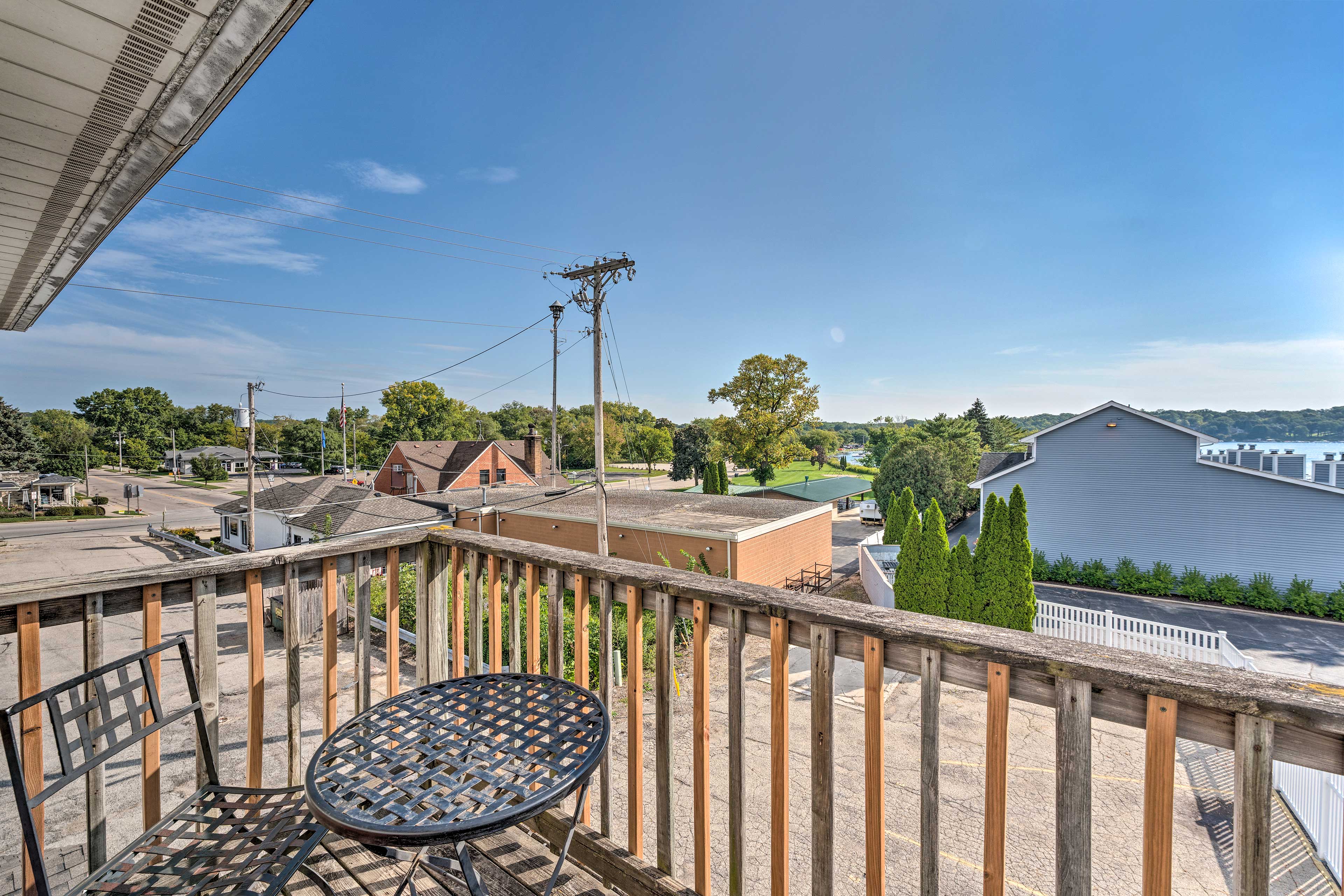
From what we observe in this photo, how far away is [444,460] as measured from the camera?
24.9 m

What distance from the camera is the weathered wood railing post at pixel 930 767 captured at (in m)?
0.89

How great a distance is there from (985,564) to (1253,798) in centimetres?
982

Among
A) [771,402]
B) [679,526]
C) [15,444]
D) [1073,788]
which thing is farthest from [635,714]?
[15,444]

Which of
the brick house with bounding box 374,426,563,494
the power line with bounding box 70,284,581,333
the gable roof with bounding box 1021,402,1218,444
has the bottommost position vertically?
the brick house with bounding box 374,426,563,494

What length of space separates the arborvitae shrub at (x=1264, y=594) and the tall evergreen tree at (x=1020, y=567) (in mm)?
6899

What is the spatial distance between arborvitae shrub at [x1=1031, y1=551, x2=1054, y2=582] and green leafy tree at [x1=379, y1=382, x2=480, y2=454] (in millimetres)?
33829

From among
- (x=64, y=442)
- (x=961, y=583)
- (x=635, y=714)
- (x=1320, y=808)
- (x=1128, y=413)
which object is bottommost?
(x=1320, y=808)

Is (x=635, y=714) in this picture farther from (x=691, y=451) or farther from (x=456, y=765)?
(x=691, y=451)

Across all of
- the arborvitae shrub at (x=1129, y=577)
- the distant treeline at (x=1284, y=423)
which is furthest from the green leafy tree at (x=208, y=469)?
the distant treeline at (x=1284, y=423)

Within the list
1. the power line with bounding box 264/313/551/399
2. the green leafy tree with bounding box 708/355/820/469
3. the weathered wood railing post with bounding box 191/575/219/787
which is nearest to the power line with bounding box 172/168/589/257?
the power line with bounding box 264/313/551/399

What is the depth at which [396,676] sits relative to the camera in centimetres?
186

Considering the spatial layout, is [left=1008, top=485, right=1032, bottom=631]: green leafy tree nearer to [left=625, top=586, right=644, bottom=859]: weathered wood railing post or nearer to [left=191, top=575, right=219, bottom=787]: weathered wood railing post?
[left=625, top=586, right=644, bottom=859]: weathered wood railing post

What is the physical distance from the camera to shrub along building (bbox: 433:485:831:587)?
10961 millimetres

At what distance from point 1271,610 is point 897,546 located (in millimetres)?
7429
